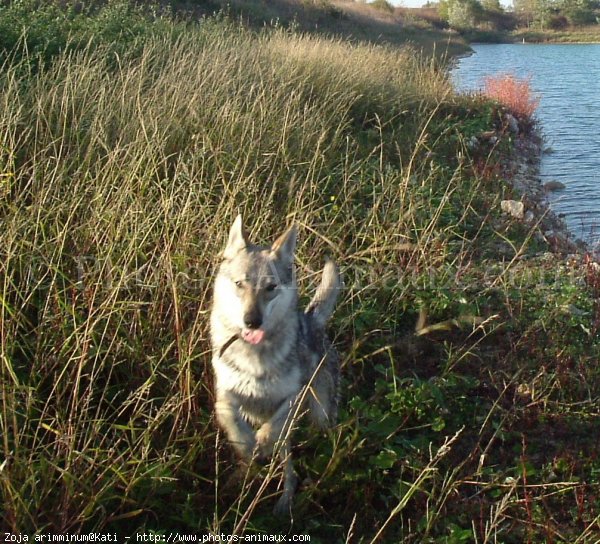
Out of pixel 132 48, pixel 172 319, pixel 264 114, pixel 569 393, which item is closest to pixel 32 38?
pixel 132 48

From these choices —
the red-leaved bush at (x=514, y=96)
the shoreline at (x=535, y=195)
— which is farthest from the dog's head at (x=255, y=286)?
the red-leaved bush at (x=514, y=96)

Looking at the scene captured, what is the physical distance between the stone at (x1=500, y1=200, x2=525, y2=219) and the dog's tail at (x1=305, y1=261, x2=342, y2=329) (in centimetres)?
445

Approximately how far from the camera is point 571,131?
47.2 feet

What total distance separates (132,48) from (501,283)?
5387mm

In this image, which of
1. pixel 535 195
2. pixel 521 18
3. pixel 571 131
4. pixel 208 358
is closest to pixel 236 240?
pixel 208 358

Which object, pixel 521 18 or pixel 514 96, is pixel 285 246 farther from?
pixel 521 18

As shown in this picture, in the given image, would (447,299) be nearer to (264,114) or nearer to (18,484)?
(264,114)

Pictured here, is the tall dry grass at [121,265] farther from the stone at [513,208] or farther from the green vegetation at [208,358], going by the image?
the stone at [513,208]

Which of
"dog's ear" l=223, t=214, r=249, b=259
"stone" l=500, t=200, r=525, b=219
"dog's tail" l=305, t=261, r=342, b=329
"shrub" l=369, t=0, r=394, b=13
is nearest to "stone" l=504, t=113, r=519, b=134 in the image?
"stone" l=500, t=200, r=525, b=219

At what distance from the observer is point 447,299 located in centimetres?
456

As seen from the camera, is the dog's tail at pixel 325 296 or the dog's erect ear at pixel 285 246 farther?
the dog's tail at pixel 325 296

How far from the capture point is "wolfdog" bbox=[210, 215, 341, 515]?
117 inches

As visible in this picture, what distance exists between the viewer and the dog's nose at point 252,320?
2.90 meters

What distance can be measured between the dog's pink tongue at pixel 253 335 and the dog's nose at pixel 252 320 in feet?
0.13
